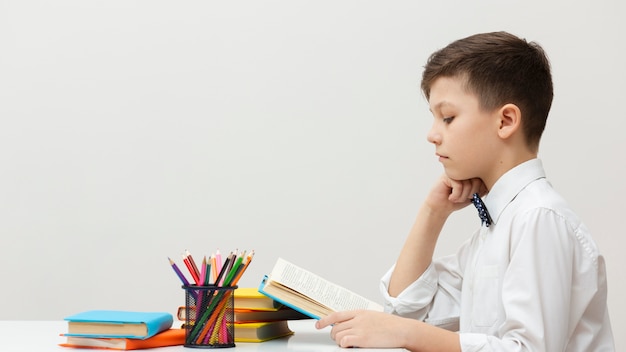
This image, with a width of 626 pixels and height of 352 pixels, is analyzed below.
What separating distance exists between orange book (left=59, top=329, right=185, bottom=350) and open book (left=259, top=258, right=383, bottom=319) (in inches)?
6.8

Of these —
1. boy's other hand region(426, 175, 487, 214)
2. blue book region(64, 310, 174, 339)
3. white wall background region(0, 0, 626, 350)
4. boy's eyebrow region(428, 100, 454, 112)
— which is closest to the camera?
blue book region(64, 310, 174, 339)

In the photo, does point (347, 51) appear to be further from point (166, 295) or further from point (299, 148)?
point (166, 295)

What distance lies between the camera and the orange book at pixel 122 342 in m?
1.23

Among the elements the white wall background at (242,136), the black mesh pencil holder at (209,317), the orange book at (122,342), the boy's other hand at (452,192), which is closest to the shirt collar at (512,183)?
the boy's other hand at (452,192)

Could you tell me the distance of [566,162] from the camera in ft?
8.83

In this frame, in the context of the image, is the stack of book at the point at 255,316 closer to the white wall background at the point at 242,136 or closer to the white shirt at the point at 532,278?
the white shirt at the point at 532,278

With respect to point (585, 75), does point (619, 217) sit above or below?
below

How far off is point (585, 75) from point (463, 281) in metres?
1.44

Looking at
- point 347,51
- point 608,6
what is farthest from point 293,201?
point 608,6

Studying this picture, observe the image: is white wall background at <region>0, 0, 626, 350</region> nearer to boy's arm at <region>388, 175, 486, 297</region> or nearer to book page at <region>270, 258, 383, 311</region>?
boy's arm at <region>388, 175, 486, 297</region>

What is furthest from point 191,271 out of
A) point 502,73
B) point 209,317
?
point 502,73

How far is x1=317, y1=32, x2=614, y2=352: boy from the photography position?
127cm

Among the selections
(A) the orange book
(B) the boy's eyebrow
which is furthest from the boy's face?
(A) the orange book

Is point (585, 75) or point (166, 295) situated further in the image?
point (166, 295)
